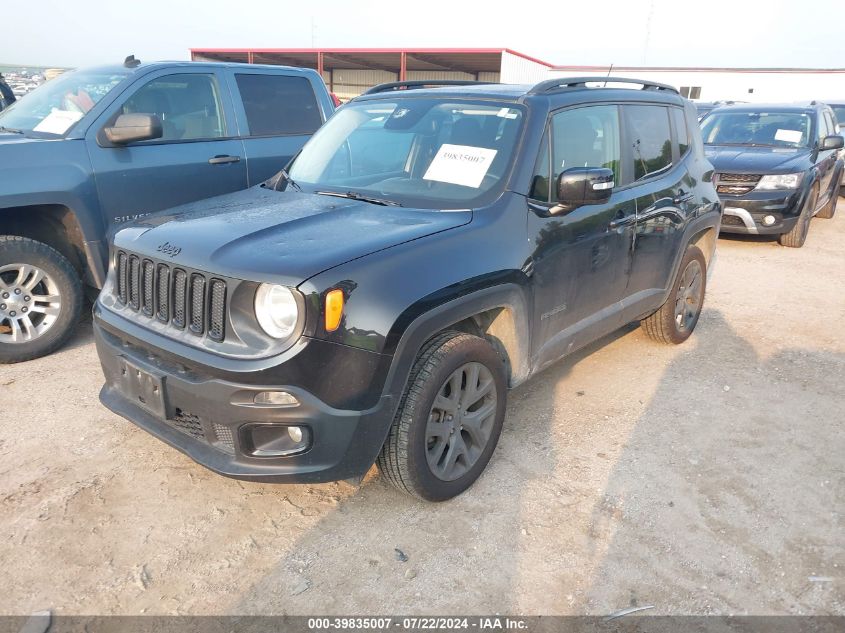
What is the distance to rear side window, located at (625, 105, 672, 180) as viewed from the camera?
4.12 m

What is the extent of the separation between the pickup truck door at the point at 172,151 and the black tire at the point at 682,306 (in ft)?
11.4

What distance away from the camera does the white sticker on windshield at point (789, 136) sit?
369 inches

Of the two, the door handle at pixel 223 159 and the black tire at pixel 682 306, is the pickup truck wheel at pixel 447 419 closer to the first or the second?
the black tire at pixel 682 306

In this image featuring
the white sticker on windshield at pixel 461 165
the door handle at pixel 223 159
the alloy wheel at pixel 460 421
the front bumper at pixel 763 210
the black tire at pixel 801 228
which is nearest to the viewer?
the alloy wheel at pixel 460 421

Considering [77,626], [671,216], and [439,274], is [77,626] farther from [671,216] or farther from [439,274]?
[671,216]

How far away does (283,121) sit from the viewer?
5.77m

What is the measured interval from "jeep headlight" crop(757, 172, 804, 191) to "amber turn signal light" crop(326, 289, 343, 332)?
25.7ft

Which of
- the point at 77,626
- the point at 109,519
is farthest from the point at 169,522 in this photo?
the point at 77,626

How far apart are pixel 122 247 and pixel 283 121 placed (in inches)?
121

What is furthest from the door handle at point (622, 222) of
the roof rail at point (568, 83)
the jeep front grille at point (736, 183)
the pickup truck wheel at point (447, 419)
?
the jeep front grille at point (736, 183)

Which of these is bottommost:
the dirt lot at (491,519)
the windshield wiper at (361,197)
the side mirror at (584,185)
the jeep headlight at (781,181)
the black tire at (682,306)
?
the dirt lot at (491,519)

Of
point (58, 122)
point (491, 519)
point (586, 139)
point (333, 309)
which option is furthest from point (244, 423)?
point (58, 122)

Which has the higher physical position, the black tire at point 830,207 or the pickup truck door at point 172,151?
the pickup truck door at point 172,151

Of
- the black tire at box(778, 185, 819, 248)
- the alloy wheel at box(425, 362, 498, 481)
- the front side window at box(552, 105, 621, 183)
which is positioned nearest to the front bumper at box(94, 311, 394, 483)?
the alloy wheel at box(425, 362, 498, 481)
